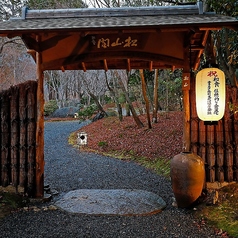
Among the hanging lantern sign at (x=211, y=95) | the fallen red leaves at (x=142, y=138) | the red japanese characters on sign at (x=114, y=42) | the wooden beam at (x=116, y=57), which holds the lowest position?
the fallen red leaves at (x=142, y=138)

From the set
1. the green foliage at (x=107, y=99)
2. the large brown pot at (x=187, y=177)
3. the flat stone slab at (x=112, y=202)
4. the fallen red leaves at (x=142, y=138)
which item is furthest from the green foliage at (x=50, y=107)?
the large brown pot at (x=187, y=177)

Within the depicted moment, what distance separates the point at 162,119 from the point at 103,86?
11.4 m

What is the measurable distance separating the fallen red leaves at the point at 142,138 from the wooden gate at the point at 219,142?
3814mm

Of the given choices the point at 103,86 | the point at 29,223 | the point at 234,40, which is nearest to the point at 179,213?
the point at 29,223

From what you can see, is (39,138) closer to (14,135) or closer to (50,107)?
(14,135)

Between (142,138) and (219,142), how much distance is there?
6.63 meters

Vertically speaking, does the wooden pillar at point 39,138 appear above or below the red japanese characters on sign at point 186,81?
below

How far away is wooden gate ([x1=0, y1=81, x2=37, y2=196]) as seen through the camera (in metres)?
4.93

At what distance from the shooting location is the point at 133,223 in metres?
4.02

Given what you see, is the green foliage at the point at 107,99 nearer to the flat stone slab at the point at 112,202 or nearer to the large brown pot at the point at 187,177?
the flat stone slab at the point at 112,202

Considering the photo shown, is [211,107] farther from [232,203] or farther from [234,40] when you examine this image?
[234,40]

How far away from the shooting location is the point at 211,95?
4.28 m

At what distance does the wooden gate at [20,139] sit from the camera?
4934mm

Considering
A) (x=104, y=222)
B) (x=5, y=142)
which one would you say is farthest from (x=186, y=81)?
(x=5, y=142)
